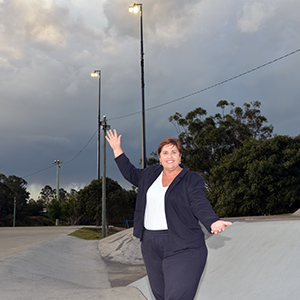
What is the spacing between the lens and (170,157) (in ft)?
9.57

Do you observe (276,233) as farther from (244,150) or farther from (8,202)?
(8,202)

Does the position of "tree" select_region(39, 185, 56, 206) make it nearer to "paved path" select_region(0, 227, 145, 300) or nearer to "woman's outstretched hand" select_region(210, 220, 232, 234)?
"paved path" select_region(0, 227, 145, 300)

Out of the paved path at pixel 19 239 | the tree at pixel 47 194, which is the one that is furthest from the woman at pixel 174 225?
the tree at pixel 47 194

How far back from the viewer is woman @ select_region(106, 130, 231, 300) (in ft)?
8.75

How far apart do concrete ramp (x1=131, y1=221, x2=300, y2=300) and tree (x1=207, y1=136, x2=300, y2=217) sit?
13.5 metres

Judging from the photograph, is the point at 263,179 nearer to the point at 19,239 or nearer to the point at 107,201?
the point at 19,239

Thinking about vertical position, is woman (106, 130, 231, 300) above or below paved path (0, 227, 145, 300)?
above

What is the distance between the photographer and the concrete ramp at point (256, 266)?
4.80 meters

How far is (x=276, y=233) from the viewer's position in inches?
254

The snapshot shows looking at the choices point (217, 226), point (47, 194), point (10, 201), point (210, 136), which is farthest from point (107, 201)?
point (47, 194)

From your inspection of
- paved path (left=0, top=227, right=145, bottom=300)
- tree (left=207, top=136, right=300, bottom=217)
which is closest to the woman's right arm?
paved path (left=0, top=227, right=145, bottom=300)

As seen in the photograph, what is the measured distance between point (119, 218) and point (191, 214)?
3100 centimetres

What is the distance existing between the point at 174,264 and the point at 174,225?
29 cm

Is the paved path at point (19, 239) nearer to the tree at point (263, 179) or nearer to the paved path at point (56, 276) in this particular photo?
the paved path at point (56, 276)
